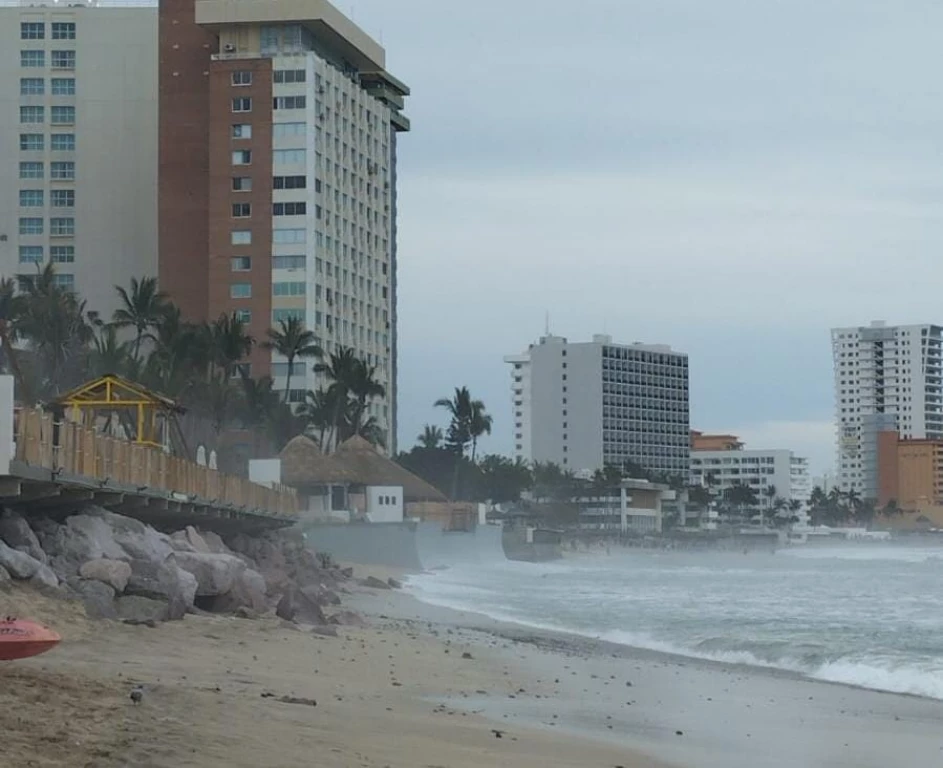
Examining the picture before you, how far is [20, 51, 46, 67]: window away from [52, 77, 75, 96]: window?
138 centimetres

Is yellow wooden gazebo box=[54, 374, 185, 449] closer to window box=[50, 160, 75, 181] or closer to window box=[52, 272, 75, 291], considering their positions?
window box=[52, 272, 75, 291]

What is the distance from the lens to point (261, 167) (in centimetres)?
9506

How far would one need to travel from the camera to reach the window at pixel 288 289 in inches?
3740

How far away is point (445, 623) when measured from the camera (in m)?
29.2

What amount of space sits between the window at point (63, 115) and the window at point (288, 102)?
17.1m

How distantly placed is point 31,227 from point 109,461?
278 ft

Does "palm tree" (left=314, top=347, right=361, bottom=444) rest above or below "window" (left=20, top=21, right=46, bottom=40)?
below

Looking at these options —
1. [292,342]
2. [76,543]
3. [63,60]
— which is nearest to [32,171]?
[63,60]

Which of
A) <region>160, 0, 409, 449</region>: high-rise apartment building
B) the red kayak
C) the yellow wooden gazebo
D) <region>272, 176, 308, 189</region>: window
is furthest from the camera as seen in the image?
<region>272, 176, 308, 189</region>: window

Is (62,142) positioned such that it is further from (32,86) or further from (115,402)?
(115,402)

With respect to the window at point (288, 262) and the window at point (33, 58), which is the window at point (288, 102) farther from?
the window at point (33, 58)

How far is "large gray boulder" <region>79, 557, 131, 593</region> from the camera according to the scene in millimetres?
18312

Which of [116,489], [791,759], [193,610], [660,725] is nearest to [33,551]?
[193,610]

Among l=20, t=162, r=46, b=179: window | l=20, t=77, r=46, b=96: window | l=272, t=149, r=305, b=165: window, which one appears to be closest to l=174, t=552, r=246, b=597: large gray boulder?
l=272, t=149, r=305, b=165: window
